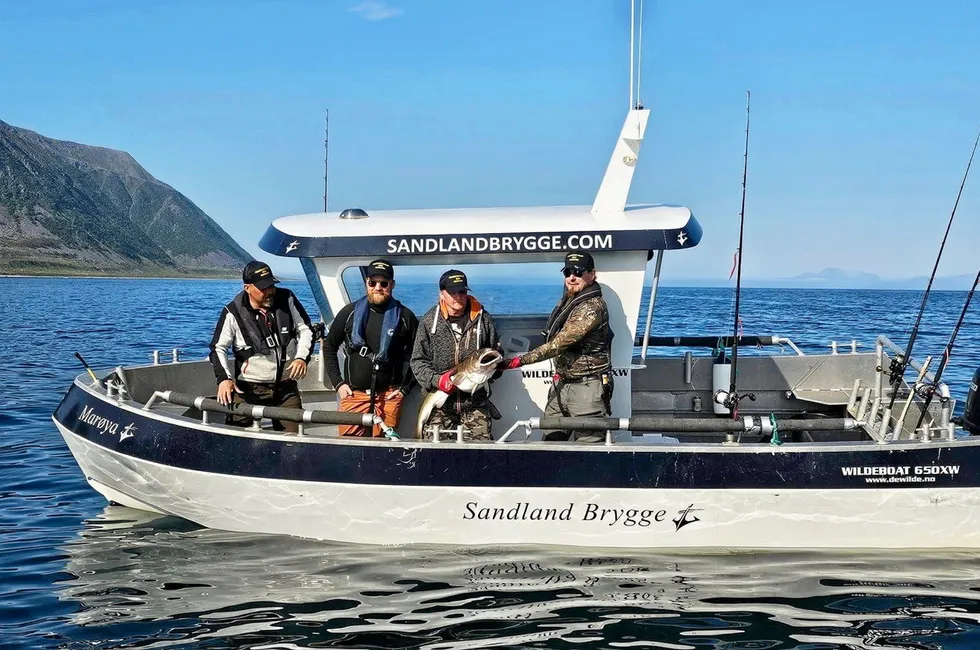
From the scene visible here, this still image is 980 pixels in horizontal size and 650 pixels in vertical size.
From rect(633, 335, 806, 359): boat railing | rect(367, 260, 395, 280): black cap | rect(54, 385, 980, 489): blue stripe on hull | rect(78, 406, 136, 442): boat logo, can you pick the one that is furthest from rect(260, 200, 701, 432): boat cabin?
rect(633, 335, 806, 359): boat railing

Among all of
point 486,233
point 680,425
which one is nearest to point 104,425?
point 486,233

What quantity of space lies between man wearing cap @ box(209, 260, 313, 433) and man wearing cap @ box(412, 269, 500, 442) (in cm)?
98

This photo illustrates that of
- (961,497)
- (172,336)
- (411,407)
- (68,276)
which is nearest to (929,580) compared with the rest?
(961,497)

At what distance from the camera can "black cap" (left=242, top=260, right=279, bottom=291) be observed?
6.89 metres

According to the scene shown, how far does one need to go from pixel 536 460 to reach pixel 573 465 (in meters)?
0.26

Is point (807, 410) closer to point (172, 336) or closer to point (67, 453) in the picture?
point (67, 453)

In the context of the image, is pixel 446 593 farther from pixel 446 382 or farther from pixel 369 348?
pixel 369 348

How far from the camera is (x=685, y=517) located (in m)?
6.48

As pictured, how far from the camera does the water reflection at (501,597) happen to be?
549 cm

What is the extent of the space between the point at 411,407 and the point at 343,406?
0.61m

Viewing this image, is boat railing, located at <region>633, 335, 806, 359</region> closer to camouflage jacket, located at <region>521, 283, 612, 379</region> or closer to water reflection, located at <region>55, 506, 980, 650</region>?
camouflage jacket, located at <region>521, 283, 612, 379</region>

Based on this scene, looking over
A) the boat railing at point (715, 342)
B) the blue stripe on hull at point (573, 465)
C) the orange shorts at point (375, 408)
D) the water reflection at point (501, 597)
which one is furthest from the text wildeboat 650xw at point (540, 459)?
the boat railing at point (715, 342)

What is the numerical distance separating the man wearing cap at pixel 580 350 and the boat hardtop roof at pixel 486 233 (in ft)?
0.99

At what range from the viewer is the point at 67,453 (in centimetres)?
1043
